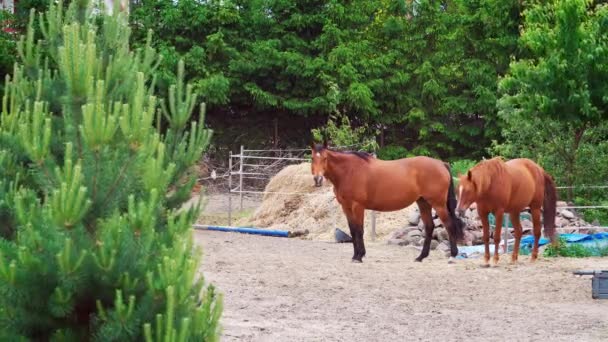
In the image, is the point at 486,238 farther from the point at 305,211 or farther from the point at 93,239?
the point at 93,239

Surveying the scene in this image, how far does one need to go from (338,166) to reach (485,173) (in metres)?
2.35

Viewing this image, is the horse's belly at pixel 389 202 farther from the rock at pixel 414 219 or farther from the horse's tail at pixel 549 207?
the rock at pixel 414 219

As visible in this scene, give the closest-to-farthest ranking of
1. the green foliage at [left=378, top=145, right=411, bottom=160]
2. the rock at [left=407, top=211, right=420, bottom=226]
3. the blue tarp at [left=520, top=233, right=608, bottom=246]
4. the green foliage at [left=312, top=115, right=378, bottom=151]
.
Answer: the blue tarp at [left=520, top=233, right=608, bottom=246] → the rock at [left=407, top=211, right=420, bottom=226] → the green foliage at [left=312, top=115, right=378, bottom=151] → the green foliage at [left=378, top=145, right=411, bottom=160]

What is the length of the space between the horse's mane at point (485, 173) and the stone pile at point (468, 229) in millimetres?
3034

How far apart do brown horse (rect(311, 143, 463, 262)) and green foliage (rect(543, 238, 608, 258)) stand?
143 cm

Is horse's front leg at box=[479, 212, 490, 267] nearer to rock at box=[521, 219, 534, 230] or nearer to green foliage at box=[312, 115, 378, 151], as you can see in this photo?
rock at box=[521, 219, 534, 230]

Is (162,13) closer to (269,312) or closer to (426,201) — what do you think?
(426,201)

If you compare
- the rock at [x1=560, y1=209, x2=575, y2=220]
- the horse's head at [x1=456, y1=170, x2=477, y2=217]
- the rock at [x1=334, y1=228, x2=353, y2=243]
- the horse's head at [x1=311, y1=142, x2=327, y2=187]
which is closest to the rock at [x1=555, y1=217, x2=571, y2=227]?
the rock at [x1=560, y1=209, x2=575, y2=220]

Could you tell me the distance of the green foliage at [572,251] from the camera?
14672 millimetres

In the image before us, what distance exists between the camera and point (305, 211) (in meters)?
20.3

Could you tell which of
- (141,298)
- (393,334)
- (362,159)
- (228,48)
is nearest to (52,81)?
(141,298)

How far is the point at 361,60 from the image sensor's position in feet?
96.8

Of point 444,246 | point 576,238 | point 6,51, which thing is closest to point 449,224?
point 444,246

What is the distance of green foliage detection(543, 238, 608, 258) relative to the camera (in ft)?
48.1
